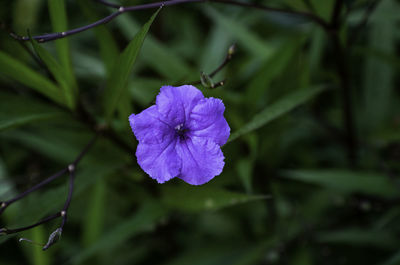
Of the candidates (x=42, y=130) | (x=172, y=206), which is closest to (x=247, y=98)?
(x=172, y=206)

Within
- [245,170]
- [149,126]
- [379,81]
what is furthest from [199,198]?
[379,81]

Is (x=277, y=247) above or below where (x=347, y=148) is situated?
below

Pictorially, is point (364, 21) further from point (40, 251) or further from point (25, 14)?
point (25, 14)

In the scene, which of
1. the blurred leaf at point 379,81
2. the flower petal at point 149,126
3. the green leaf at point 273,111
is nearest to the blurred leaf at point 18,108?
the flower petal at point 149,126

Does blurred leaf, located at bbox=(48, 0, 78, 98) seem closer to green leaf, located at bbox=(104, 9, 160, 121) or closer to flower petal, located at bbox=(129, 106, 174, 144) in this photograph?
green leaf, located at bbox=(104, 9, 160, 121)

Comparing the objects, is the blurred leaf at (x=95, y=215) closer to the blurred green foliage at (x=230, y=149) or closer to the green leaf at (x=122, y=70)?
the blurred green foliage at (x=230, y=149)

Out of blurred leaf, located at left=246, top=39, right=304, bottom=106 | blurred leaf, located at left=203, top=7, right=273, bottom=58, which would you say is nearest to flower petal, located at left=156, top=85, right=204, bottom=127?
blurred leaf, located at left=246, top=39, right=304, bottom=106

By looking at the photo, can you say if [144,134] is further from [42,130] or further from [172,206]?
[42,130]
